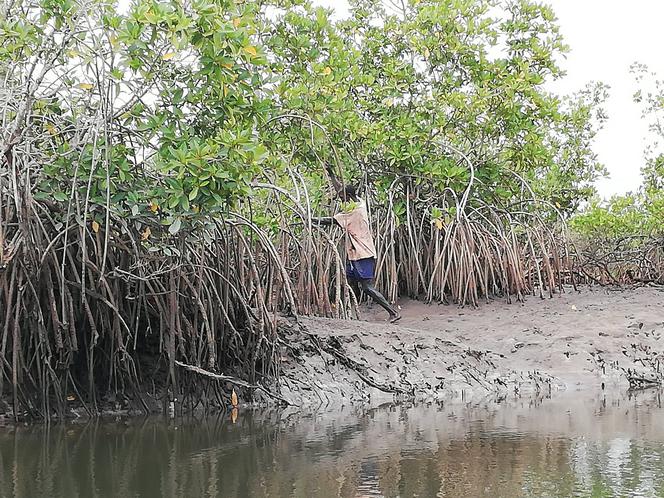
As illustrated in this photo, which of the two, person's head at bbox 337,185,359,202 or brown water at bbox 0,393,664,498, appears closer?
brown water at bbox 0,393,664,498

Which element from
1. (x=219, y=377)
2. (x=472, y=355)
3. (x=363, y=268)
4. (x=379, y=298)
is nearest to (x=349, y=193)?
(x=363, y=268)

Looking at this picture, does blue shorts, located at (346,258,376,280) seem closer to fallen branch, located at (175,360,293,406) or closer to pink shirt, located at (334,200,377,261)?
pink shirt, located at (334,200,377,261)

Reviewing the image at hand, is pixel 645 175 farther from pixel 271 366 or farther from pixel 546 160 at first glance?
pixel 271 366

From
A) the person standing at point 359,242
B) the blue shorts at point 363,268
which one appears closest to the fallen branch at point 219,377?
the person standing at point 359,242

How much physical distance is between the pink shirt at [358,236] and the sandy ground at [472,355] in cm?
82

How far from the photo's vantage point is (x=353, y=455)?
3.92 m

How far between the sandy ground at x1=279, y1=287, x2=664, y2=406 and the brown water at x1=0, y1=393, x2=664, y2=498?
67 cm

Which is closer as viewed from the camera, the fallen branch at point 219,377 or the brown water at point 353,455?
the brown water at point 353,455

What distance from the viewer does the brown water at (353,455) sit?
328 centimetres

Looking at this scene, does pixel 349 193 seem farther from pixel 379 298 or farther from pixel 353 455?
pixel 353 455

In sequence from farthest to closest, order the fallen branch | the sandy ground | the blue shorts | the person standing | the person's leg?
the blue shorts, the person's leg, the person standing, the sandy ground, the fallen branch

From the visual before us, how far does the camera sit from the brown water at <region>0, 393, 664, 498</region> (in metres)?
3.28

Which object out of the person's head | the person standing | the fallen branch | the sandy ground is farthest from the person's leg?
the fallen branch

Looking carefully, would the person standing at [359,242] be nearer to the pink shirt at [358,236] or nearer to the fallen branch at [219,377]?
the pink shirt at [358,236]
